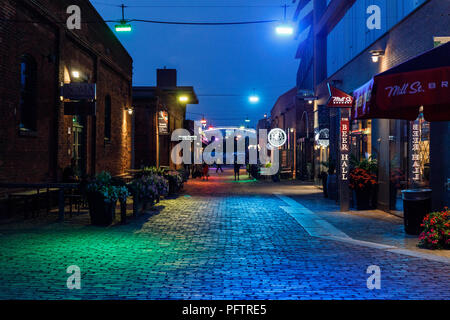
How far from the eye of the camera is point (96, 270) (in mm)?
6848

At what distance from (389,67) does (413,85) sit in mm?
7114

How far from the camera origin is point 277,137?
134 feet

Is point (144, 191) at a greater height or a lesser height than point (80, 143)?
lesser

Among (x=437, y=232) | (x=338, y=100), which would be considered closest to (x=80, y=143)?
(x=338, y=100)

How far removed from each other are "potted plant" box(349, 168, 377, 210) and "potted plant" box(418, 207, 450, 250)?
587 centimetres

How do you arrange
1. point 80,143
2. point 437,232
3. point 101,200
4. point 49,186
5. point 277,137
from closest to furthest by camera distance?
point 437,232 < point 101,200 < point 49,186 < point 80,143 < point 277,137

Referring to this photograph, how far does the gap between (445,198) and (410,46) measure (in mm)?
4409

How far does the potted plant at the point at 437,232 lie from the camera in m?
8.40

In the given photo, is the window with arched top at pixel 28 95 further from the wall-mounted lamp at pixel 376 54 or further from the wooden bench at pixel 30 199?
the wall-mounted lamp at pixel 376 54

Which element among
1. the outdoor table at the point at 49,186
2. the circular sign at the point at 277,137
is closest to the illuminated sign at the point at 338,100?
the outdoor table at the point at 49,186

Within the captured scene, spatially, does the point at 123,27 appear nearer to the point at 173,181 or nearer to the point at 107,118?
the point at 173,181

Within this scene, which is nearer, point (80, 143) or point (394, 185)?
point (394, 185)

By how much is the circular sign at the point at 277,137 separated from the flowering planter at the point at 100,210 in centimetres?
2916

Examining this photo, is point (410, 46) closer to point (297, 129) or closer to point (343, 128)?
point (343, 128)
